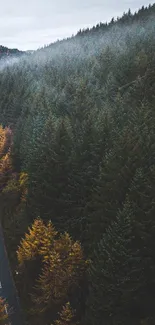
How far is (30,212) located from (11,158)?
19.8m

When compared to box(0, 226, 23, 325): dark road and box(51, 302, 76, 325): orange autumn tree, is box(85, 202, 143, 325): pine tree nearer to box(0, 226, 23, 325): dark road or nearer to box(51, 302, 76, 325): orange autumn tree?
box(51, 302, 76, 325): orange autumn tree

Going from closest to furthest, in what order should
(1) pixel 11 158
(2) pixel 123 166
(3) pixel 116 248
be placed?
(3) pixel 116 248 < (2) pixel 123 166 < (1) pixel 11 158

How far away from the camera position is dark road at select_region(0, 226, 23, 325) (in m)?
31.1

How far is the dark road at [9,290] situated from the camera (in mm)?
31109

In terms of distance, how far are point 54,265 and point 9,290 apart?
11732mm

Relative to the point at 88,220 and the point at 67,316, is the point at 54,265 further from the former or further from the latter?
the point at 88,220

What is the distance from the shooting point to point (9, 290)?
34.9 m

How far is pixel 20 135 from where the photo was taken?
2140 inches

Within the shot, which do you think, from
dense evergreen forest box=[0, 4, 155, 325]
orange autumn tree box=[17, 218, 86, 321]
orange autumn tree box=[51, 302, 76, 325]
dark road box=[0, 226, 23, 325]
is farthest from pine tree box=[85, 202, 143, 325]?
dark road box=[0, 226, 23, 325]

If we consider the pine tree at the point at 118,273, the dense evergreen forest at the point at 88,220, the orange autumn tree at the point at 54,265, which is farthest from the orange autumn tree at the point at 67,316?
the pine tree at the point at 118,273

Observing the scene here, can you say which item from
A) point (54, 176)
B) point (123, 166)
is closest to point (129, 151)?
point (123, 166)

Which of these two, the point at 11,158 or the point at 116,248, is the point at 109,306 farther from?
the point at 11,158

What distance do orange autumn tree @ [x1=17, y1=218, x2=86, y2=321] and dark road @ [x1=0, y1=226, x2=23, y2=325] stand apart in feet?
8.78

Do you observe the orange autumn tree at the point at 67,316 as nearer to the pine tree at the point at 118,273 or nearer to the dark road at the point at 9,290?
the pine tree at the point at 118,273
